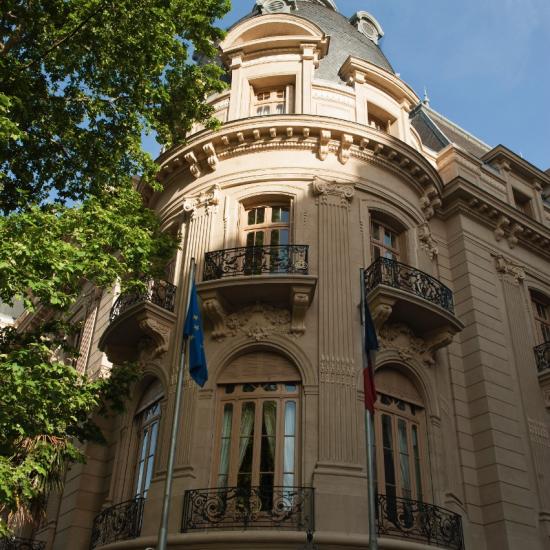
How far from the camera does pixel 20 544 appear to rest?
2008cm

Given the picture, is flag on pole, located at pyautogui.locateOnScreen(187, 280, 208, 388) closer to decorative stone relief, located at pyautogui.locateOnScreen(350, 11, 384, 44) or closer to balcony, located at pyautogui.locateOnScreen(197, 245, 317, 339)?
balcony, located at pyautogui.locateOnScreen(197, 245, 317, 339)

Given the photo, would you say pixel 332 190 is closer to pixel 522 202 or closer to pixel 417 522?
pixel 417 522

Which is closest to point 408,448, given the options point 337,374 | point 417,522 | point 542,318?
point 417,522

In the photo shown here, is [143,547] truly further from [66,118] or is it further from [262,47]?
[262,47]

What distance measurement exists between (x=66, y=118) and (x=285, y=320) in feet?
21.7

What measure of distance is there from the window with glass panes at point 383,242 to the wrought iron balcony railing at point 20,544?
40.4 feet

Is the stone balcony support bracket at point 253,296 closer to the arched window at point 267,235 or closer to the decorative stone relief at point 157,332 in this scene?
the arched window at point 267,235

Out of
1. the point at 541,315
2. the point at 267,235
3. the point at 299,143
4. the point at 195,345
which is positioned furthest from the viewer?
the point at 541,315

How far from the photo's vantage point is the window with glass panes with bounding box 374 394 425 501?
14.8 m

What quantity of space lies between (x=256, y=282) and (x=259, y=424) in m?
3.20

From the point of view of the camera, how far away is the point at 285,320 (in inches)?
628

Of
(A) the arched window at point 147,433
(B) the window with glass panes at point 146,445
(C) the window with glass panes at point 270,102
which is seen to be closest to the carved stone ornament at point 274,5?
(C) the window with glass panes at point 270,102

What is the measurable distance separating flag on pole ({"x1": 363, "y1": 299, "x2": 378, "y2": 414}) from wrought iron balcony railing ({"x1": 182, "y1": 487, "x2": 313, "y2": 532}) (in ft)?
7.32

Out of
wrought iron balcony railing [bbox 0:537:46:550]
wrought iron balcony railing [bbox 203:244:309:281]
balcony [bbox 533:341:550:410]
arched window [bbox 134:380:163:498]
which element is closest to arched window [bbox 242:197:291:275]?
wrought iron balcony railing [bbox 203:244:309:281]
